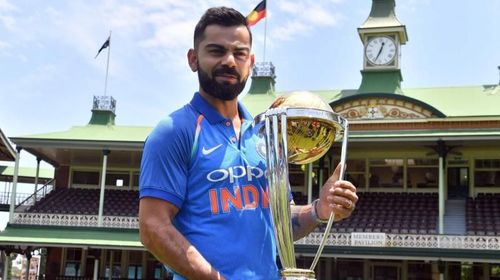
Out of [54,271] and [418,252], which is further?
[54,271]

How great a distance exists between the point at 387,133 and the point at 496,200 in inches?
181

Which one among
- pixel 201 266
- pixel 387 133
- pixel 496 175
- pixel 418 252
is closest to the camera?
pixel 201 266

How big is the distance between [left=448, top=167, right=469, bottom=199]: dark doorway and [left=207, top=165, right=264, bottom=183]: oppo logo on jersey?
2470 cm

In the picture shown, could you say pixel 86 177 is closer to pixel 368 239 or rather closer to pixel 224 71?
pixel 368 239

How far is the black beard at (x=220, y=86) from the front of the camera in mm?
2715

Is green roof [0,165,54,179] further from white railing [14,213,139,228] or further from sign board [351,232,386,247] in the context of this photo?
sign board [351,232,386,247]

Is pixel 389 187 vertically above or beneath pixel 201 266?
above

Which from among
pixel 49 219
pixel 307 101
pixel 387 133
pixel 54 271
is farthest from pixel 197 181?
pixel 54 271

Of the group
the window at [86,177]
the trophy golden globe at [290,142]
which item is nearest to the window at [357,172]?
the window at [86,177]

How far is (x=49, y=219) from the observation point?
82.8 ft

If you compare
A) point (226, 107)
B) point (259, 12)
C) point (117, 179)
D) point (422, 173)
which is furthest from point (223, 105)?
point (117, 179)

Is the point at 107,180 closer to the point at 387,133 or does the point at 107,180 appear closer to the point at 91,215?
the point at 91,215

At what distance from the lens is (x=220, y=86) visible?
273 cm

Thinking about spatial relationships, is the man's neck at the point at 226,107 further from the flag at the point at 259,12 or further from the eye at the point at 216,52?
the flag at the point at 259,12
